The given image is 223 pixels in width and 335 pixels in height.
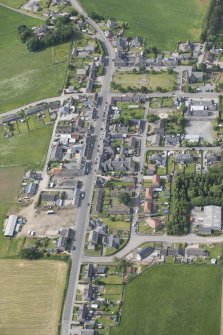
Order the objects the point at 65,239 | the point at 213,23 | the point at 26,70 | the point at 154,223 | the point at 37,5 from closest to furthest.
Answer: the point at 65,239 < the point at 154,223 < the point at 213,23 < the point at 26,70 < the point at 37,5

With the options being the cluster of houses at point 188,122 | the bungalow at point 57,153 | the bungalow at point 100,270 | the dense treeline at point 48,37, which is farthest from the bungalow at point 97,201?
the dense treeline at point 48,37

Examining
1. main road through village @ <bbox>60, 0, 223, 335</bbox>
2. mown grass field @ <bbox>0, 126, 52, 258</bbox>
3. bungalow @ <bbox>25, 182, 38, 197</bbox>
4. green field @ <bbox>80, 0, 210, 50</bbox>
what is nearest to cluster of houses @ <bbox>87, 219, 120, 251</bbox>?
main road through village @ <bbox>60, 0, 223, 335</bbox>

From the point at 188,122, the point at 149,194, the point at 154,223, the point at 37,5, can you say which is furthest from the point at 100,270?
the point at 37,5

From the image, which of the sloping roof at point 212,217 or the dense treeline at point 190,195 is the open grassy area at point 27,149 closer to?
the dense treeline at point 190,195

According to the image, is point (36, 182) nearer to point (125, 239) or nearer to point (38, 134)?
point (38, 134)

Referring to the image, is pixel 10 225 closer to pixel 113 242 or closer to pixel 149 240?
pixel 113 242

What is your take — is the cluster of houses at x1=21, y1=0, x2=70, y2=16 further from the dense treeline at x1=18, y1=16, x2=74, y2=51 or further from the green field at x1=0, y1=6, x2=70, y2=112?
the dense treeline at x1=18, y1=16, x2=74, y2=51
